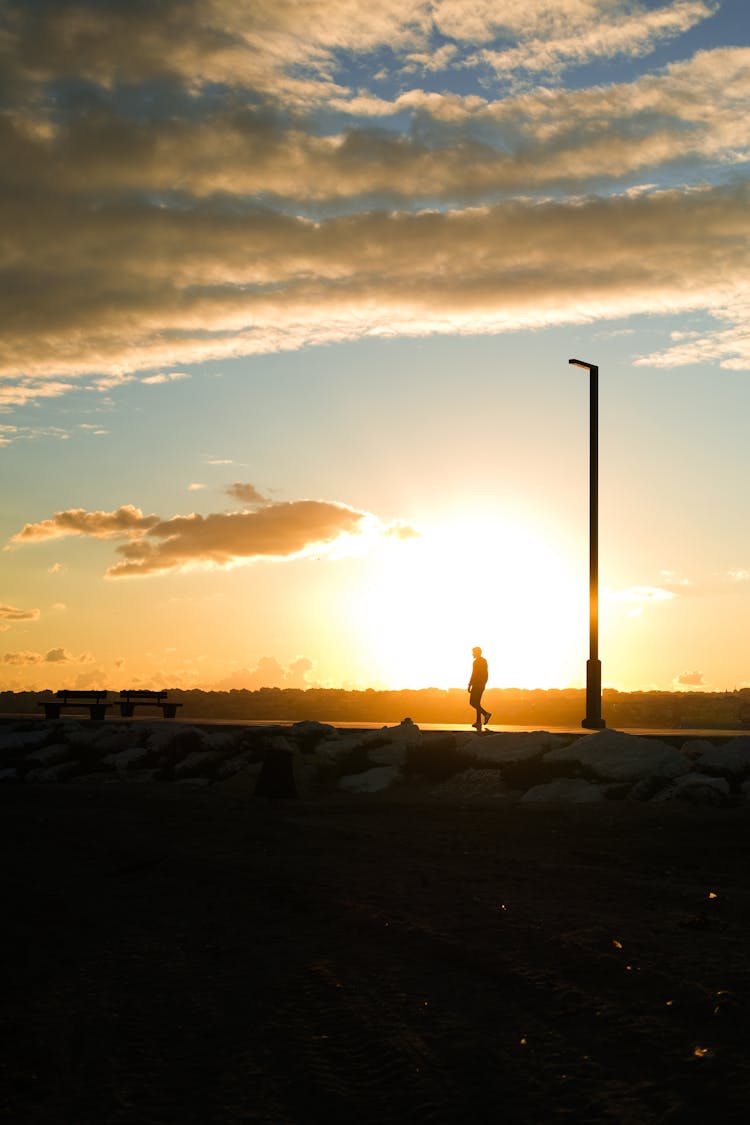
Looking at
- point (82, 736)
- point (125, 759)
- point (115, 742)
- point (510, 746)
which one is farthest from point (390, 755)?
point (82, 736)

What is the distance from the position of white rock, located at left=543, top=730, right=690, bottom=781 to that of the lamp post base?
605 cm

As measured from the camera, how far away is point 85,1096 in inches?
201

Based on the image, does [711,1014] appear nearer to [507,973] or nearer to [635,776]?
[507,973]

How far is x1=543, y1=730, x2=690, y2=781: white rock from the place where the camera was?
17188 millimetres

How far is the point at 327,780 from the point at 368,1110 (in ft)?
49.6

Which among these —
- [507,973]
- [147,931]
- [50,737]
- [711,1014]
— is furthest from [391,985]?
[50,737]

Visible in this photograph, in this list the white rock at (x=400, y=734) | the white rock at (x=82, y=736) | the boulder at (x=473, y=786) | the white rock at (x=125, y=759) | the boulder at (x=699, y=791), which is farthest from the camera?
the white rock at (x=82, y=736)

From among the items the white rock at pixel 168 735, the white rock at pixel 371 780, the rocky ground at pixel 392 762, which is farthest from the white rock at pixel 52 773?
the white rock at pixel 371 780

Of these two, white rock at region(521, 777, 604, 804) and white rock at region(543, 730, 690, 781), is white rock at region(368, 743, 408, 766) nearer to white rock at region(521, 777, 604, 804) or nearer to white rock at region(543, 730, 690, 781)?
white rock at region(543, 730, 690, 781)

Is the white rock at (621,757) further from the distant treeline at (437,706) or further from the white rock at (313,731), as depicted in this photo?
the distant treeline at (437,706)

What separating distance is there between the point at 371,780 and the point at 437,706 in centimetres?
3685

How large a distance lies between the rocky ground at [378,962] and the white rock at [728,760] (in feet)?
2.83

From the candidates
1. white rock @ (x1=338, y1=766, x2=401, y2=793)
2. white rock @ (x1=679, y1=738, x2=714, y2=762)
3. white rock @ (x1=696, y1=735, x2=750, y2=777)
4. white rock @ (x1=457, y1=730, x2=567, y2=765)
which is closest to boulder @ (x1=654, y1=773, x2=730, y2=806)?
white rock @ (x1=696, y1=735, x2=750, y2=777)

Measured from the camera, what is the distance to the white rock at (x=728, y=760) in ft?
55.8
